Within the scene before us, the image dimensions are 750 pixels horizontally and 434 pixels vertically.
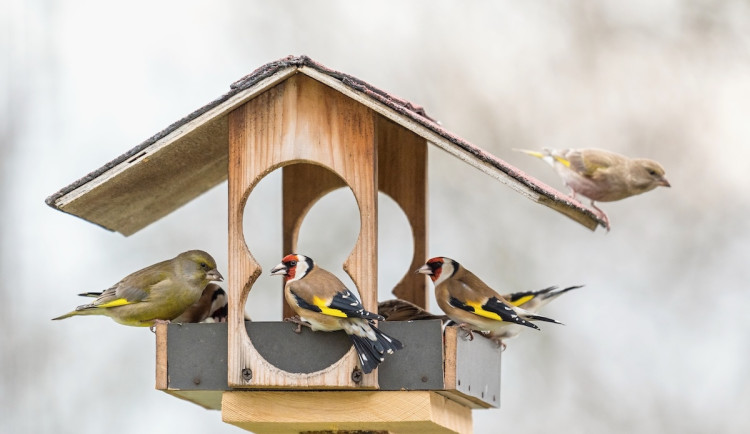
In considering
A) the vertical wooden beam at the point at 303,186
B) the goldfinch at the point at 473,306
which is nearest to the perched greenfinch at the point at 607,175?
the vertical wooden beam at the point at 303,186

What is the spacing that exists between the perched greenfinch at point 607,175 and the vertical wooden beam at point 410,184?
1405 mm

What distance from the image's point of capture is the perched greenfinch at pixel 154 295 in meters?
5.96

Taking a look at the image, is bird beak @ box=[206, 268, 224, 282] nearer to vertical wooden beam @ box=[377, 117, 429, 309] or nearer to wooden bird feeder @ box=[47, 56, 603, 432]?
wooden bird feeder @ box=[47, 56, 603, 432]

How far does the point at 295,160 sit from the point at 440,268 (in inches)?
41.9

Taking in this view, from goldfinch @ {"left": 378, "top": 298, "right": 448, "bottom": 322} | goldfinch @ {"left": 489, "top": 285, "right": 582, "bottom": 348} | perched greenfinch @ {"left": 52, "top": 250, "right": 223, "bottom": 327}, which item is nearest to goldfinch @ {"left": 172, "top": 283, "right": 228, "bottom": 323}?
perched greenfinch @ {"left": 52, "top": 250, "right": 223, "bottom": 327}

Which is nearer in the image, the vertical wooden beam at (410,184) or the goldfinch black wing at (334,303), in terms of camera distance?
the goldfinch black wing at (334,303)

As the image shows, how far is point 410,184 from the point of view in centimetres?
694

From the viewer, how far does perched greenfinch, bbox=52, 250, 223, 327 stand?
5965 mm

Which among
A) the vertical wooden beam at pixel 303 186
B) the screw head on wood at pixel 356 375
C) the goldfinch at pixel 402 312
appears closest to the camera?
the screw head on wood at pixel 356 375

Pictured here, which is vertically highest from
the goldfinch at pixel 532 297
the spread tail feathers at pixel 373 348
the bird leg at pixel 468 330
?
the goldfinch at pixel 532 297

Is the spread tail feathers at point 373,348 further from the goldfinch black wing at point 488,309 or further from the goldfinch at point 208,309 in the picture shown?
the goldfinch at point 208,309

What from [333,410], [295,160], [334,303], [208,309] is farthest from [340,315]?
[208,309]

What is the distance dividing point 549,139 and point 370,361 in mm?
6886

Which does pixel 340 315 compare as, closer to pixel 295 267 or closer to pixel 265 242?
pixel 295 267
